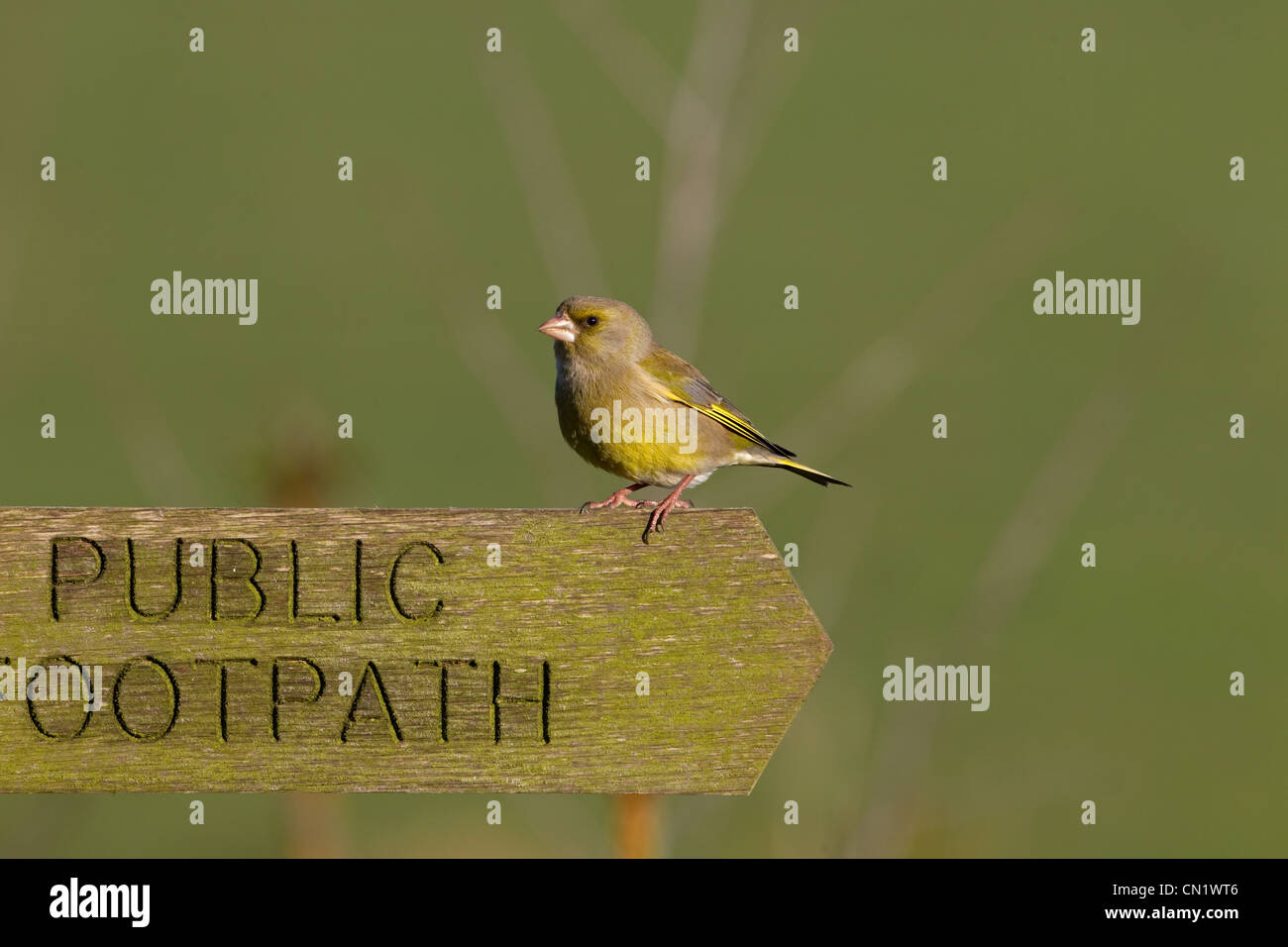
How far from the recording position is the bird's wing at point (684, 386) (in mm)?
A: 5789

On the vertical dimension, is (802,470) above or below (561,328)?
below

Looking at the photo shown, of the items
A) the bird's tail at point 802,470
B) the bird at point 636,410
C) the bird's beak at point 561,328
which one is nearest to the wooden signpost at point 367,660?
the bird at point 636,410

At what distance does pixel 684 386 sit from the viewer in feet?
19.5

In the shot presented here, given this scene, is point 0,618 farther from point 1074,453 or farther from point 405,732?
point 1074,453

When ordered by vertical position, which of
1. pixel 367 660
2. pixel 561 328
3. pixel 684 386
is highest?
pixel 561 328

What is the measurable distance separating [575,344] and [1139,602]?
27.3ft

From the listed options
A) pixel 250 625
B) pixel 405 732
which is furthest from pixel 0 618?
pixel 405 732

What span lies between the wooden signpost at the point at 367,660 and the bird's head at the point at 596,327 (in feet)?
6.60

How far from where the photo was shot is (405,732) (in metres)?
3.79

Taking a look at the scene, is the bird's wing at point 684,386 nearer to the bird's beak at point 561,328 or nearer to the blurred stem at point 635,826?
the bird's beak at point 561,328

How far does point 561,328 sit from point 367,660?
2.18 m

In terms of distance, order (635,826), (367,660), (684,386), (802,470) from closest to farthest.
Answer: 1. (367,660)
2. (635,826)
3. (802,470)
4. (684,386)

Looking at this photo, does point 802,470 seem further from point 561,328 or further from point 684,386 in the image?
point 561,328

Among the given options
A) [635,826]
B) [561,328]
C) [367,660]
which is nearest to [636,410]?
[561,328]
